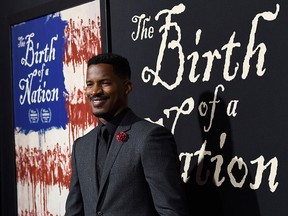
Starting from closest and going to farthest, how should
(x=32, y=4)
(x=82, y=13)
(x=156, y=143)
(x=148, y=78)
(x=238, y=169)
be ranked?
(x=156, y=143) → (x=238, y=169) → (x=148, y=78) → (x=82, y=13) → (x=32, y=4)

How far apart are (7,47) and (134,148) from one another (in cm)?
162

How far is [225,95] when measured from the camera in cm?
209

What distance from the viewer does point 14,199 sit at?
323 centimetres

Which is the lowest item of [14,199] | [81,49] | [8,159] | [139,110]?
[14,199]

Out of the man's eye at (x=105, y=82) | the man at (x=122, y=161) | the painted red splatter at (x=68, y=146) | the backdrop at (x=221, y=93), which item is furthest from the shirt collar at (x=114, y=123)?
the painted red splatter at (x=68, y=146)

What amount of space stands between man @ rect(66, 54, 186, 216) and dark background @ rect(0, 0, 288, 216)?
275 millimetres

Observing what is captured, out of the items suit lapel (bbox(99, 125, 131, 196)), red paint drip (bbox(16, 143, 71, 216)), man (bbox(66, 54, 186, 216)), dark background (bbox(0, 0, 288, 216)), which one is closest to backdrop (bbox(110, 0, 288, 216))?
dark background (bbox(0, 0, 288, 216))

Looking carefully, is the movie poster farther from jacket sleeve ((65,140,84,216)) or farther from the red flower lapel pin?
the red flower lapel pin

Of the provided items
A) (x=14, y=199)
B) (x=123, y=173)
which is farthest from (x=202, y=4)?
(x=14, y=199)

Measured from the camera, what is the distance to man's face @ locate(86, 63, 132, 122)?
77.2 inches

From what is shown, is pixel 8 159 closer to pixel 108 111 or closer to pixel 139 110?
pixel 139 110

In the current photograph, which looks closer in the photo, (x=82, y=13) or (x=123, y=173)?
(x=123, y=173)

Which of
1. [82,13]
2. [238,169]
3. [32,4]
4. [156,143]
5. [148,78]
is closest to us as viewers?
[156,143]

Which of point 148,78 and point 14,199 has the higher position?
point 148,78
